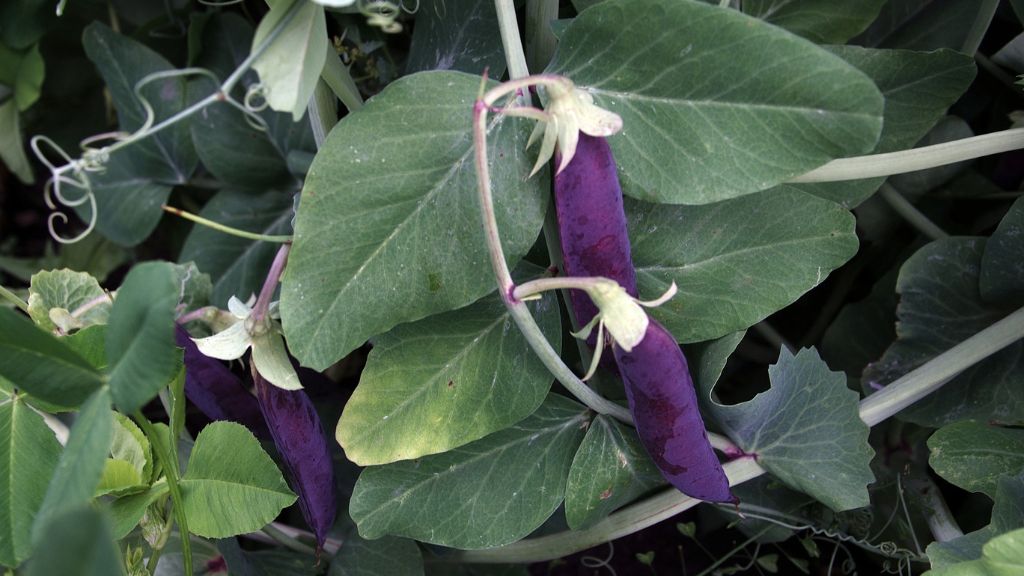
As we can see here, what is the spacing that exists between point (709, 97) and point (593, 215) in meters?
0.08

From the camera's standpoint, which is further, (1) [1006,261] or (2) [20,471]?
(1) [1006,261]

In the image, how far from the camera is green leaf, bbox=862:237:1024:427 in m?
0.57

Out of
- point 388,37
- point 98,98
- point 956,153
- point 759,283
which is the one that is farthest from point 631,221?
point 98,98

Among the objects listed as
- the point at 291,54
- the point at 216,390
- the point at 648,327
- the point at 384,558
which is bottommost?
the point at 384,558

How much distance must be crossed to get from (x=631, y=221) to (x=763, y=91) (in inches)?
4.4

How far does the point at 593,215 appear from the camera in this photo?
1.35 feet

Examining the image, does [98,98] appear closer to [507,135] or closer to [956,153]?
[507,135]

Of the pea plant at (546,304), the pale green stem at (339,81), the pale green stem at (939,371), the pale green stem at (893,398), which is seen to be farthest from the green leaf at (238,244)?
the pale green stem at (939,371)

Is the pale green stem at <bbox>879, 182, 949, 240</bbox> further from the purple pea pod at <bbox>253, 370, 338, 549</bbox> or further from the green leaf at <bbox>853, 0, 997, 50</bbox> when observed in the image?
the purple pea pod at <bbox>253, 370, 338, 549</bbox>

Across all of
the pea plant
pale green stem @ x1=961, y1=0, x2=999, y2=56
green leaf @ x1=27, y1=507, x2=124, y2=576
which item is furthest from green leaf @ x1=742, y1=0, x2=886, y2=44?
green leaf @ x1=27, y1=507, x2=124, y2=576

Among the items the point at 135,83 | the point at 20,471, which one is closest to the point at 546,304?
the point at 20,471

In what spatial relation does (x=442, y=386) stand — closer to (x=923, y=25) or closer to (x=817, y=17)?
(x=817, y=17)

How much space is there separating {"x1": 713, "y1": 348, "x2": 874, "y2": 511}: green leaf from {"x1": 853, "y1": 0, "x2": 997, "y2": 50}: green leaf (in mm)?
271

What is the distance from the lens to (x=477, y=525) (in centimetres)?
50
